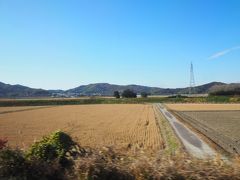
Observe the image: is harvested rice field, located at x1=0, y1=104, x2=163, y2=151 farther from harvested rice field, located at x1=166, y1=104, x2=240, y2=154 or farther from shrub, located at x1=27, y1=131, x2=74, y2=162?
harvested rice field, located at x1=166, y1=104, x2=240, y2=154

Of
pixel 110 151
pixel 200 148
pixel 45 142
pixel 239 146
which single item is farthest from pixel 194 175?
pixel 239 146

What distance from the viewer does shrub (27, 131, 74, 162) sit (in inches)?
277

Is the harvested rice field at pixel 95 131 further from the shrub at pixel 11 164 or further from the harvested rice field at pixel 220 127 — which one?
the harvested rice field at pixel 220 127

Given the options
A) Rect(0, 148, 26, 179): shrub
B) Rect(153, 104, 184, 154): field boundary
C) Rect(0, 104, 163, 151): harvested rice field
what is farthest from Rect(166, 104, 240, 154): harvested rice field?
Rect(0, 148, 26, 179): shrub

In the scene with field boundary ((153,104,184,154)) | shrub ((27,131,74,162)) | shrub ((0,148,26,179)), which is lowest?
field boundary ((153,104,184,154))

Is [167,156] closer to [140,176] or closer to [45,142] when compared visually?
[140,176]

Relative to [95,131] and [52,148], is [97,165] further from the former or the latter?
[95,131]

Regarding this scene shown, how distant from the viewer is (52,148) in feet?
23.7

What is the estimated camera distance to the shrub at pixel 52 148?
23.1ft

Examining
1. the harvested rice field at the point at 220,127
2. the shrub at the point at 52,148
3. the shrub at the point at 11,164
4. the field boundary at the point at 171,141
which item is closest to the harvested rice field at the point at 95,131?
the field boundary at the point at 171,141

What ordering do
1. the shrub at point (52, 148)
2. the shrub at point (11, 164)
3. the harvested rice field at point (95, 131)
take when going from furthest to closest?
the harvested rice field at point (95, 131), the shrub at point (52, 148), the shrub at point (11, 164)

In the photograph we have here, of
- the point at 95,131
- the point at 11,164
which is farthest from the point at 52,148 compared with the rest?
the point at 95,131

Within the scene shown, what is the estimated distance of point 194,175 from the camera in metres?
5.53

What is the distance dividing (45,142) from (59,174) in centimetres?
113
